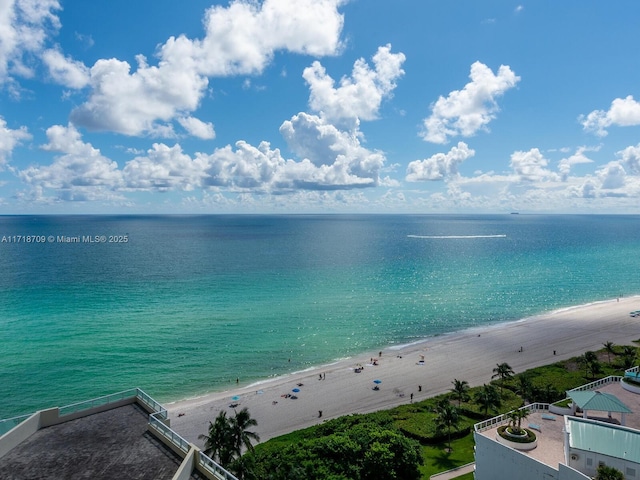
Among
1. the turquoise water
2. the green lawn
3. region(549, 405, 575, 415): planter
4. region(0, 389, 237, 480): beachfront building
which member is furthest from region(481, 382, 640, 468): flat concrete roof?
the turquoise water

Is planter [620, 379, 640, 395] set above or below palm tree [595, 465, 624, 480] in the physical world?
below

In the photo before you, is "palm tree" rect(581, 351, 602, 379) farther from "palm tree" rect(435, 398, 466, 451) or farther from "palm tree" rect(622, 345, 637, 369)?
"palm tree" rect(435, 398, 466, 451)

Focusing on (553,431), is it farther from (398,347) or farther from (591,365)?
(398,347)

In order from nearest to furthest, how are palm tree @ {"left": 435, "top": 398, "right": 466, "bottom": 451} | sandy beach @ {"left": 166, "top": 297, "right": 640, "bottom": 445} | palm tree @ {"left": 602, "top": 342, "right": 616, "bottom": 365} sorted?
1. palm tree @ {"left": 435, "top": 398, "right": 466, "bottom": 451}
2. sandy beach @ {"left": 166, "top": 297, "right": 640, "bottom": 445}
3. palm tree @ {"left": 602, "top": 342, "right": 616, "bottom": 365}

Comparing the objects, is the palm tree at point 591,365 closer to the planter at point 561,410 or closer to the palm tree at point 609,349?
the palm tree at point 609,349

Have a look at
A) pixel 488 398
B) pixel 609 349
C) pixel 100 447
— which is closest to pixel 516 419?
pixel 488 398

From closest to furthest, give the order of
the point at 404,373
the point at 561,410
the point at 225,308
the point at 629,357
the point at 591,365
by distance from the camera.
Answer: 1. the point at 561,410
2. the point at 591,365
3. the point at 629,357
4. the point at 404,373
5. the point at 225,308

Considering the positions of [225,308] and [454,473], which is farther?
[225,308]
